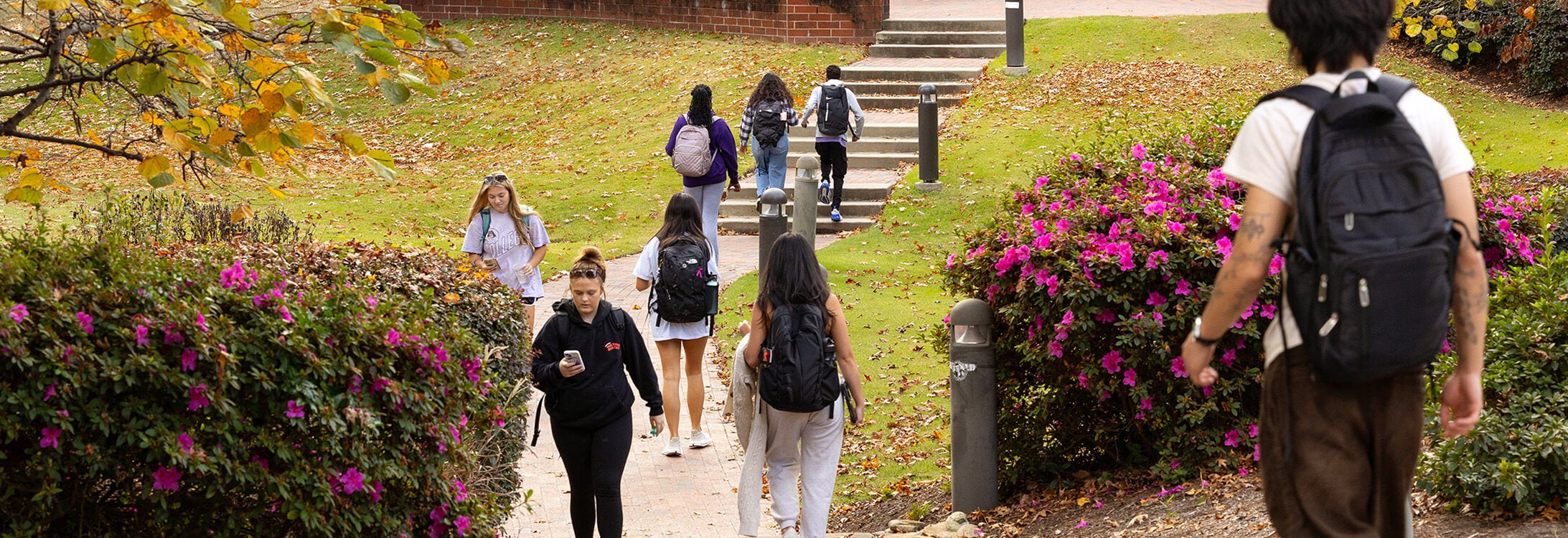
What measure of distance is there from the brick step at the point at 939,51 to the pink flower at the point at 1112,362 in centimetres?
1653

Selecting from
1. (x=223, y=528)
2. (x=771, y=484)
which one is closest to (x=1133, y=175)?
(x=771, y=484)

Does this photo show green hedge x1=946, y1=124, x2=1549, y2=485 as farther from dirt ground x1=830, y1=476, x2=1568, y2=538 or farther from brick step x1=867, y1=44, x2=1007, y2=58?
brick step x1=867, y1=44, x2=1007, y2=58

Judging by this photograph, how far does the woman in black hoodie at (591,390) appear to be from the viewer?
6.42m

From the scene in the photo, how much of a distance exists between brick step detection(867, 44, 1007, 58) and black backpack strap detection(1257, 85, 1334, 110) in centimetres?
1933

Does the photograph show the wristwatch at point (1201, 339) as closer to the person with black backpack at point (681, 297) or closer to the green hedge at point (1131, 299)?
the green hedge at point (1131, 299)

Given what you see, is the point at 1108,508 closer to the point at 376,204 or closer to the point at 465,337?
the point at 465,337

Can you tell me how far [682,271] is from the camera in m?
8.31

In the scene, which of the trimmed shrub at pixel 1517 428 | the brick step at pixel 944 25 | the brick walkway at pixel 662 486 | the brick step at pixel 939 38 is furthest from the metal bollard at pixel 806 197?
the brick step at pixel 944 25

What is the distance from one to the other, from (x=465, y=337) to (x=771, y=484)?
94.0 inches

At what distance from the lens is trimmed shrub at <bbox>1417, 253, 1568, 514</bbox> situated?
4547mm

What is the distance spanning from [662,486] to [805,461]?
1860 millimetres

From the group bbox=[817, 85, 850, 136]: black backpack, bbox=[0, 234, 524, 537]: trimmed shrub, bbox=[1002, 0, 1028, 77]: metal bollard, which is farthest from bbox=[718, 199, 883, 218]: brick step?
bbox=[0, 234, 524, 537]: trimmed shrub

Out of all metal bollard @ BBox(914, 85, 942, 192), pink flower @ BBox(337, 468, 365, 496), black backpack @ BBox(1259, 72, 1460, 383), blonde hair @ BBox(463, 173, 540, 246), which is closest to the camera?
black backpack @ BBox(1259, 72, 1460, 383)

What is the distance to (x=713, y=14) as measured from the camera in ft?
81.7
